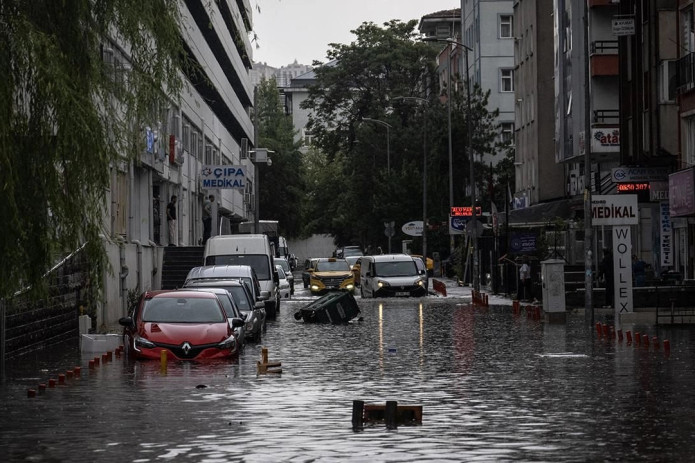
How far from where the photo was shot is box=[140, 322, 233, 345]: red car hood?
26.2 meters

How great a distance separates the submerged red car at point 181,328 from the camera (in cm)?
2611

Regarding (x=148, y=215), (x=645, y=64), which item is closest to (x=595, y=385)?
(x=645, y=64)

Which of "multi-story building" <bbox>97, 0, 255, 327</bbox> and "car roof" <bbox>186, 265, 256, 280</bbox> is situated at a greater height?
"multi-story building" <bbox>97, 0, 255, 327</bbox>

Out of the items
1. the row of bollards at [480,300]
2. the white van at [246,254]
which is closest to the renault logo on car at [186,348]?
the white van at [246,254]

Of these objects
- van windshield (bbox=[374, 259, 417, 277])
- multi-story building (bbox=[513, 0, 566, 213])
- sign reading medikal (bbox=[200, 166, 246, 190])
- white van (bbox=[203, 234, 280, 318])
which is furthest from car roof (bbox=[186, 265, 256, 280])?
multi-story building (bbox=[513, 0, 566, 213])

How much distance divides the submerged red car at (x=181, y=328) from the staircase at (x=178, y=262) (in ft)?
95.0

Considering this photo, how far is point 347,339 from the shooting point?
3428 centimetres

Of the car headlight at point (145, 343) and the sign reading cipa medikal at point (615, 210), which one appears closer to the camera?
the car headlight at point (145, 343)

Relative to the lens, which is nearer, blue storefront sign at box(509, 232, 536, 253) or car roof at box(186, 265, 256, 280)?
car roof at box(186, 265, 256, 280)

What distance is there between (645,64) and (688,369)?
95.5 feet

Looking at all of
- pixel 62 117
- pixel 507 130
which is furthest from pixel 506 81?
pixel 62 117

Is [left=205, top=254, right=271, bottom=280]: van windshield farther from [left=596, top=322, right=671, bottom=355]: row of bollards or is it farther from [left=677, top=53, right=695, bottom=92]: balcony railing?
[left=596, top=322, right=671, bottom=355]: row of bollards

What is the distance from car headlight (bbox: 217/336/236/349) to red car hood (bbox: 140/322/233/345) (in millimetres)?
65

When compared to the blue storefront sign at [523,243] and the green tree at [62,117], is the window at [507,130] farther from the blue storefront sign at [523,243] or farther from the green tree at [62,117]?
the green tree at [62,117]
